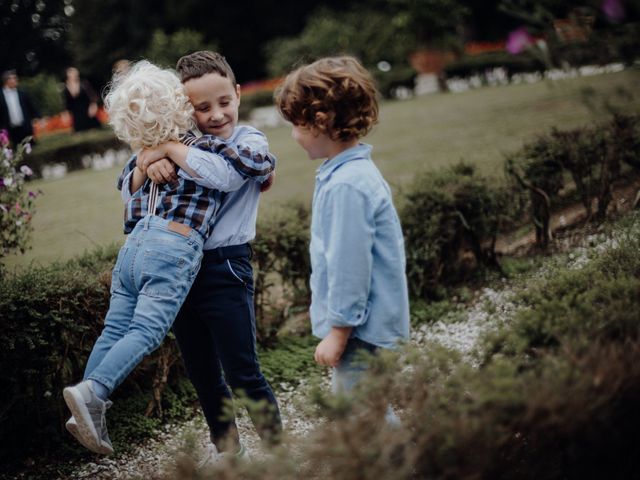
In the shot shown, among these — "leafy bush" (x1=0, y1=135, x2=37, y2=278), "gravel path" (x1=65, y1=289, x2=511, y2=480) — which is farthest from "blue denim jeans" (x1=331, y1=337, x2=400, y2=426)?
"leafy bush" (x1=0, y1=135, x2=37, y2=278)

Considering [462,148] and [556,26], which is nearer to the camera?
[556,26]

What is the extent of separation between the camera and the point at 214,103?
8.75 ft

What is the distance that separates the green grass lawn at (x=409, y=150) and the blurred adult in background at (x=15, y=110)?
1.05 meters

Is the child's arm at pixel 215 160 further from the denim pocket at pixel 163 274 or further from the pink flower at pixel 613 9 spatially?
the pink flower at pixel 613 9

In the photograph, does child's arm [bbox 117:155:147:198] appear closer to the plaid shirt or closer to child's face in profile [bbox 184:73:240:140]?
the plaid shirt

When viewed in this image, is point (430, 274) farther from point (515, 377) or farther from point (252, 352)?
point (515, 377)

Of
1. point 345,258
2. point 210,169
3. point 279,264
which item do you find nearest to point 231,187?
point 210,169

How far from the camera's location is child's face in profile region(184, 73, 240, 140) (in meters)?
Result: 2.64

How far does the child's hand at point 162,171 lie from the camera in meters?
2.55

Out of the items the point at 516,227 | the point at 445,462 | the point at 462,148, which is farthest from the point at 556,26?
the point at 462,148

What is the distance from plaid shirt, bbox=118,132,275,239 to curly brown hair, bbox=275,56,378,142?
312 millimetres

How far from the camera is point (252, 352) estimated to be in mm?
2695

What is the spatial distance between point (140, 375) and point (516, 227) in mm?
3251

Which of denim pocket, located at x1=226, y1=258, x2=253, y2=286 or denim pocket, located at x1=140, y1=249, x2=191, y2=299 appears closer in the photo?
denim pocket, located at x1=140, y1=249, x2=191, y2=299
